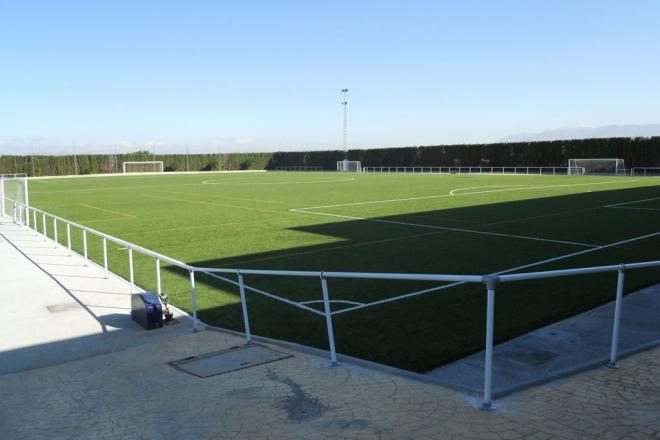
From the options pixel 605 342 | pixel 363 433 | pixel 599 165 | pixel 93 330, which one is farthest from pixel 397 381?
pixel 599 165

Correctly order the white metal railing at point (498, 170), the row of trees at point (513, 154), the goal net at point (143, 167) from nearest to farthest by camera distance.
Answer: the row of trees at point (513, 154) → the white metal railing at point (498, 170) → the goal net at point (143, 167)

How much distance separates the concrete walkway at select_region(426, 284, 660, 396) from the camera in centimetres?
604

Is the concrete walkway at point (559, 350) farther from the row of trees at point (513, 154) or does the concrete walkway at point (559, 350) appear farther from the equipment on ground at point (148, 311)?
the row of trees at point (513, 154)

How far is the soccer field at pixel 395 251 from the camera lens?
8562mm

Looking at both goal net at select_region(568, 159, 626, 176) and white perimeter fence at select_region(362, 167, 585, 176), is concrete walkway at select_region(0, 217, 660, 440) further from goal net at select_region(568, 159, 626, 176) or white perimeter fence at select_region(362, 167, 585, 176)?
white perimeter fence at select_region(362, 167, 585, 176)

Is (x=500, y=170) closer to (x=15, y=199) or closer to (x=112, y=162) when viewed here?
(x=112, y=162)

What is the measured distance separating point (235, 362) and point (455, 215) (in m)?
17.7

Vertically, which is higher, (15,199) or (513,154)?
(513,154)

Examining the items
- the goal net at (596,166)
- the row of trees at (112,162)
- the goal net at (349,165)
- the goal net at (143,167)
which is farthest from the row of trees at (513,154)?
the goal net at (143,167)

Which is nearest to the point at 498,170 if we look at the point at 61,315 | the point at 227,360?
the point at 61,315

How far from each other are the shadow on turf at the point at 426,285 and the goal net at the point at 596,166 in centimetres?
4011

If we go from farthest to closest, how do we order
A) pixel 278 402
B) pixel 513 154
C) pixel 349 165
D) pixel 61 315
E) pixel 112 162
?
pixel 349 165 → pixel 112 162 → pixel 513 154 → pixel 61 315 → pixel 278 402

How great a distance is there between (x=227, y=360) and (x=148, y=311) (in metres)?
2.18

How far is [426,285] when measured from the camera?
11109 millimetres
